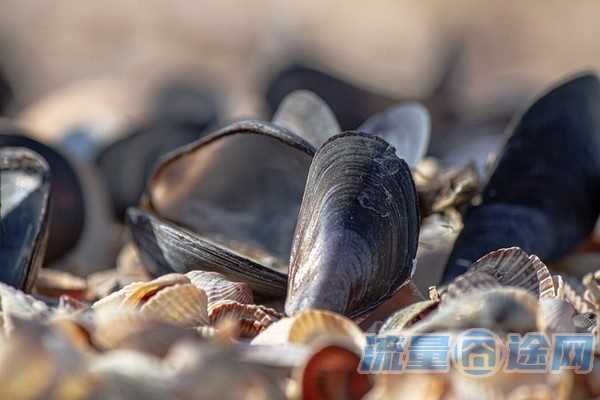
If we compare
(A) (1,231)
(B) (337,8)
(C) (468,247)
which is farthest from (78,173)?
(B) (337,8)

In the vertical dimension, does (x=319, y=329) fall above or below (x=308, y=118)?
below

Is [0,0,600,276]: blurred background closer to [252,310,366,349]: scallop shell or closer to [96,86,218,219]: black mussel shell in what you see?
[96,86,218,219]: black mussel shell

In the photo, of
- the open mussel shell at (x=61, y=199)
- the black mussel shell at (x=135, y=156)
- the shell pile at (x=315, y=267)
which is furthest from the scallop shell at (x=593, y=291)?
the black mussel shell at (x=135, y=156)

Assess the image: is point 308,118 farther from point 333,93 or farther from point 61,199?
point 333,93

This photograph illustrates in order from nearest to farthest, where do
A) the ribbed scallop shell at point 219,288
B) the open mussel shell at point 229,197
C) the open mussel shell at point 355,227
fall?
the open mussel shell at point 355,227, the ribbed scallop shell at point 219,288, the open mussel shell at point 229,197

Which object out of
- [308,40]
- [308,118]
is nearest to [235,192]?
[308,118]

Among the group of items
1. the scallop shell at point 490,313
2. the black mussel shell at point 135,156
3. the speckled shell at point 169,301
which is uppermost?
the scallop shell at point 490,313

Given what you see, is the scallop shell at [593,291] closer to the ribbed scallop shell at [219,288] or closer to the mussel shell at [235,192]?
the ribbed scallop shell at [219,288]
